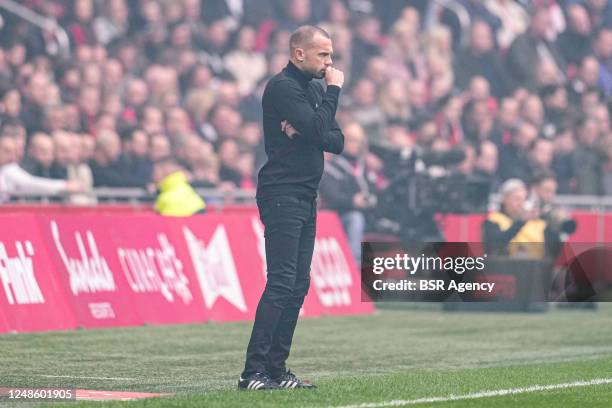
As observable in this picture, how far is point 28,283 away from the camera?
13766mm

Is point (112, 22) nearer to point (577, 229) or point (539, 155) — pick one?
point (539, 155)

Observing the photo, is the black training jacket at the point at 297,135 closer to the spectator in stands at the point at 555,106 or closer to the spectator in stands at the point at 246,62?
the spectator in stands at the point at 246,62

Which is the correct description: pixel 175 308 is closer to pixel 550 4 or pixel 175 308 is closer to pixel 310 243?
pixel 310 243

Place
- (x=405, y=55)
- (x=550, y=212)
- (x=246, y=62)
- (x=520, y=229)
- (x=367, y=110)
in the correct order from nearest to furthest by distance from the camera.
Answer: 1. (x=520, y=229)
2. (x=550, y=212)
3. (x=246, y=62)
4. (x=367, y=110)
5. (x=405, y=55)

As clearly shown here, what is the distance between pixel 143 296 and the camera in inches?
590

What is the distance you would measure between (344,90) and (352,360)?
493 inches

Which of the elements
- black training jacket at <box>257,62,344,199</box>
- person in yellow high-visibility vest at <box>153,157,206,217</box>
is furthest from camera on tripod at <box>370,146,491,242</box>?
black training jacket at <box>257,62,344,199</box>

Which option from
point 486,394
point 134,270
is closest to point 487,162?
point 134,270

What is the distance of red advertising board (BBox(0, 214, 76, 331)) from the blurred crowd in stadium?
241 cm

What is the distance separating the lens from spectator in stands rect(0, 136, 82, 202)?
16312mm

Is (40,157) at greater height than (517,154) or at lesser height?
lesser

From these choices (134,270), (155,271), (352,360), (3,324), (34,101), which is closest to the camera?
(352,360)

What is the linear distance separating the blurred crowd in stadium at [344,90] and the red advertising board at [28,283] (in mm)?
2412

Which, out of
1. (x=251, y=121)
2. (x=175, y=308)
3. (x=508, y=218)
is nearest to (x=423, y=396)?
(x=175, y=308)
